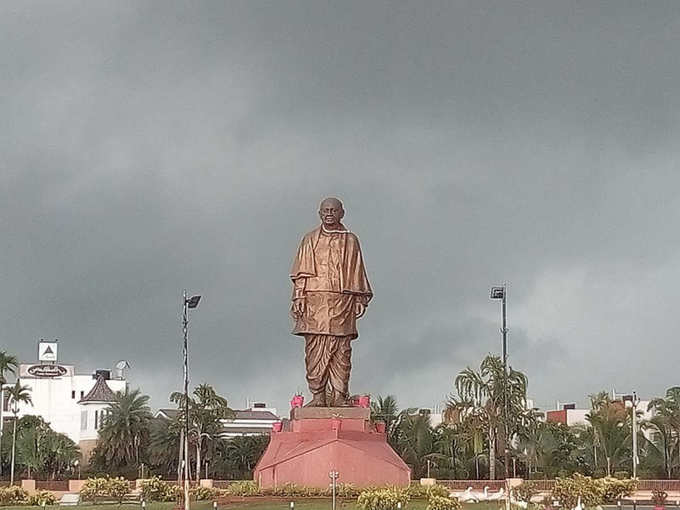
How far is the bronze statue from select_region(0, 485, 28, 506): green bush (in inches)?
364

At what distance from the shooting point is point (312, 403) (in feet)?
106

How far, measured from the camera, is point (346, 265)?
32938 mm

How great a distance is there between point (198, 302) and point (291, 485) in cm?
583

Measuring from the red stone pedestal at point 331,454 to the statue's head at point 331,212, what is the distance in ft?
17.1

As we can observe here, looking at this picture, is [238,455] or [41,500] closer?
[41,500]

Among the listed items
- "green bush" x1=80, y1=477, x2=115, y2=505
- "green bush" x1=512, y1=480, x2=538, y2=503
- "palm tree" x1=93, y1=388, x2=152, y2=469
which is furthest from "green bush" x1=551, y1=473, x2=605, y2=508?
"palm tree" x1=93, y1=388, x2=152, y2=469

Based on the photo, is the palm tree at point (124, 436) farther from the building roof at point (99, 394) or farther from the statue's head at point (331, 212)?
the statue's head at point (331, 212)

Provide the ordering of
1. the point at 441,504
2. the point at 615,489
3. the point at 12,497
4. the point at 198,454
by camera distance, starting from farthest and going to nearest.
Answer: the point at 198,454, the point at 12,497, the point at 615,489, the point at 441,504

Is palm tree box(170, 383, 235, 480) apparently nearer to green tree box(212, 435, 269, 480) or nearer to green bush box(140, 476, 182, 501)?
green tree box(212, 435, 269, 480)

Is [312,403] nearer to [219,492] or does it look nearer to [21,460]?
[219,492]

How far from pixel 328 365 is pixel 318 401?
102cm

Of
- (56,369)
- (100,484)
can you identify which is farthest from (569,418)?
(100,484)

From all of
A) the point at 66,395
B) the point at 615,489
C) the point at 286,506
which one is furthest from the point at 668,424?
the point at 66,395

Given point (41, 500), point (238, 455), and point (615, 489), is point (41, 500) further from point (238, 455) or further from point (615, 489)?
point (238, 455)
